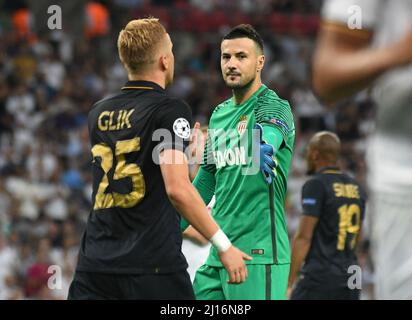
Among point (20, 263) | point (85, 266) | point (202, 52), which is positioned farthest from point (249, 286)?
point (202, 52)

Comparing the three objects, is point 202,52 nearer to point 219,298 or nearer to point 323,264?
point 323,264

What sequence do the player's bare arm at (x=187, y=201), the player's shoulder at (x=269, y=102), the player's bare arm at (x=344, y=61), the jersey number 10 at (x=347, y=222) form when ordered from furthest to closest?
the jersey number 10 at (x=347, y=222) → the player's shoulder at (x=269, y=102) → the player's bare arm at (x=187, y=201) → the player's bare arm at (x=344, y=61)

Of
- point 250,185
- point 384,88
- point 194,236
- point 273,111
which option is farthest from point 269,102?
point 384,88

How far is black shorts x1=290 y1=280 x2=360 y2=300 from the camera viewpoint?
8594 mm

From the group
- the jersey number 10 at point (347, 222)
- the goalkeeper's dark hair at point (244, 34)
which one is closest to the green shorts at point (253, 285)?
the goalkeeper's dark hair at point (244, 34)

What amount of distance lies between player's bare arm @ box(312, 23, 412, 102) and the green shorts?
3692mm

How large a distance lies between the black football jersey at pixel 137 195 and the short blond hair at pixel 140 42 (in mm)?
181

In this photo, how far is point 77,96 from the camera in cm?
1898

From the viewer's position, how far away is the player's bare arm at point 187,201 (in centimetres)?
494

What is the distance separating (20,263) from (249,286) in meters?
8.57

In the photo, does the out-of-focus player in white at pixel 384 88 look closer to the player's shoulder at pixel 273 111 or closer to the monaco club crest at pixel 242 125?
the player's shoulder at pixel 273 111

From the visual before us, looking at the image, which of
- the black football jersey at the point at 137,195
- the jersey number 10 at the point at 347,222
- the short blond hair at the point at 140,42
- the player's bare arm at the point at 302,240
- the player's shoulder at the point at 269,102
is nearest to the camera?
the black football jersey at the point at 137,195

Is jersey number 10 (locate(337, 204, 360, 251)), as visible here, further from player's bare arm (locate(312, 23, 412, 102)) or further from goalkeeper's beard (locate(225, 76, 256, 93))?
player's bare arm (locate(312, 23, 412, 102))

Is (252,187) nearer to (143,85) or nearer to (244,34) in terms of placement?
(244,34)
